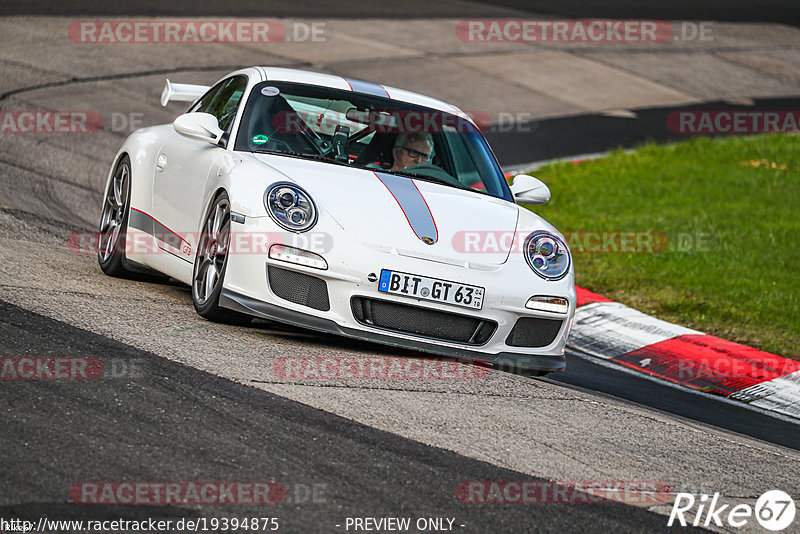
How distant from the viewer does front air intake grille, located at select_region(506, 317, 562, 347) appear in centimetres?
573

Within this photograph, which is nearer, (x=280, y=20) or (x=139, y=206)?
(x=139, y=206)

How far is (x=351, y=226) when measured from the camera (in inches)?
218

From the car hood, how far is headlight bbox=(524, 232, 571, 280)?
12cm

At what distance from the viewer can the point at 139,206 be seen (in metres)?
6.95

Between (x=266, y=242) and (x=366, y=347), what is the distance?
0.79m

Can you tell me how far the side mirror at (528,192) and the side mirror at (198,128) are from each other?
67.5 inches

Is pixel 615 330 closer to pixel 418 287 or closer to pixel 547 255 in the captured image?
pixel 547 255

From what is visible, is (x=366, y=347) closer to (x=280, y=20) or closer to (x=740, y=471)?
(x=740, y=471)

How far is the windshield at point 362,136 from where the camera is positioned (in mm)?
6379

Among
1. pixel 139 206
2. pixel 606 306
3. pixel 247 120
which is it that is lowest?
pixel 606 306

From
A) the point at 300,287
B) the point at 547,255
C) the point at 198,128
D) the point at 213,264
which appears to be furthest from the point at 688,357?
the point at 198,128

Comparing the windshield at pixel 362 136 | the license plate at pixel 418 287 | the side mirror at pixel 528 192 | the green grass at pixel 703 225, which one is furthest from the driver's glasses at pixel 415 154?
the green grass at pixel 703 225

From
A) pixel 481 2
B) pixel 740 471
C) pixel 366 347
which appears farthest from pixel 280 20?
pixel 740 471

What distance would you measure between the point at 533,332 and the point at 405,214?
2.84 ft
